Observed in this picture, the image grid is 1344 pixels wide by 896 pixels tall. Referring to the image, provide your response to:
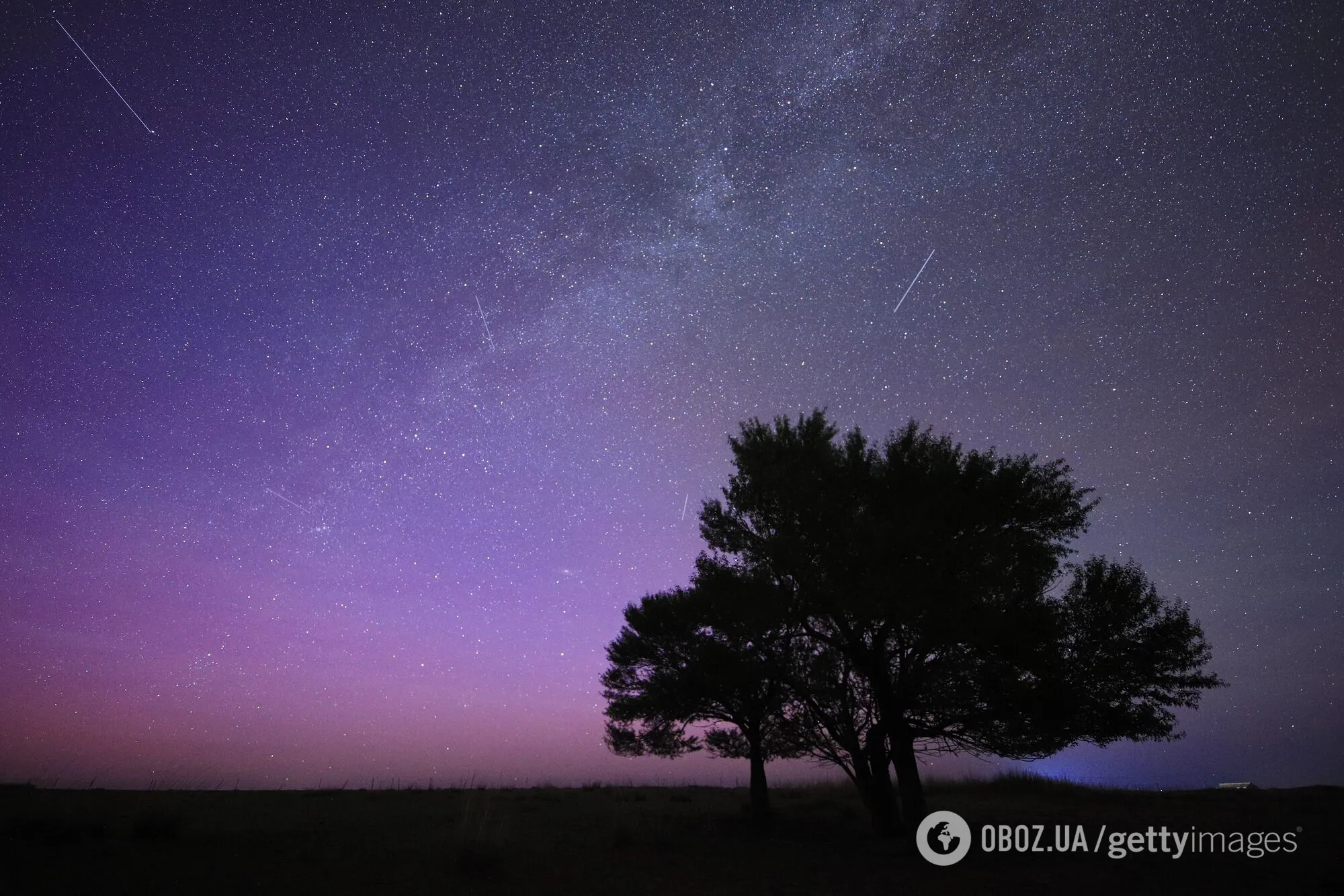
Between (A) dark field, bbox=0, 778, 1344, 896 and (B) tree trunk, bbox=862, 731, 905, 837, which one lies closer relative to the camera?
(A) dark field, bbox=0, 778, 1344, 896

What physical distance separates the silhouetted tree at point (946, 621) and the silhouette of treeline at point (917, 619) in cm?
4

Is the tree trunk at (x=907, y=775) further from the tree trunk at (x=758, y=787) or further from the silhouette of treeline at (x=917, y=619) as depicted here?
the tree trunk at (x=758, y=787)

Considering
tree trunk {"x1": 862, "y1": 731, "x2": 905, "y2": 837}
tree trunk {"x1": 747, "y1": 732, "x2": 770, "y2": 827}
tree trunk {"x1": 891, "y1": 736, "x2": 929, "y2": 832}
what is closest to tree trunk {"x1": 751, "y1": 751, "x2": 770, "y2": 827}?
tree trunk {"x1": 747, "y1": 732, "x2": 770, "y2": 827}

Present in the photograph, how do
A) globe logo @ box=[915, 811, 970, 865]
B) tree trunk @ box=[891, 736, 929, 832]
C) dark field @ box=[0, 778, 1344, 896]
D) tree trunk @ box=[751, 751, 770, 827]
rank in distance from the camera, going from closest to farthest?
1. dark field @ box=[0, 778, 1344, 896]
2. globe logo @ box=[915, 811, 970, 865]
3. tree trunk @ box=[891, 736, 929, 832]
4. tree trunk @ box=[751, 751, 770, 827]

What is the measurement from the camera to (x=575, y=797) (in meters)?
34.2

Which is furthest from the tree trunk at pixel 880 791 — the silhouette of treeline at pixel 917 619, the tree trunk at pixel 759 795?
the tree trunk at pixel 759 795

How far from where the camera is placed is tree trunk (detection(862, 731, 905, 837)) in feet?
60.4

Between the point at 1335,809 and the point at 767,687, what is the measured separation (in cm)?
2327

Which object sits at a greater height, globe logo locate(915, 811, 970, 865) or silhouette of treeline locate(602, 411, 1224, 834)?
silhouette of treeline locate(602, 411, 1224, 834)

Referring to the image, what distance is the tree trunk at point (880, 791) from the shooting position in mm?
18422

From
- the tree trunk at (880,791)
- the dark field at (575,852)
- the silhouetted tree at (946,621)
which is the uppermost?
the silhouetted tree at (946,621)

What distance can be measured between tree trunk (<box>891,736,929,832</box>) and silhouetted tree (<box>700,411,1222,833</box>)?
4cm

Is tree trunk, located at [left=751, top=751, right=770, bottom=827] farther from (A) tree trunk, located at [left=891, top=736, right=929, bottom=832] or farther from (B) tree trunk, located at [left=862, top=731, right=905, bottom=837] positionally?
(A) tree trunk, located at [left=891, top=736, right=929, bottom=832]

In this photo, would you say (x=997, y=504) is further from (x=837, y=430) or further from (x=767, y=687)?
(x=767, y=687)
